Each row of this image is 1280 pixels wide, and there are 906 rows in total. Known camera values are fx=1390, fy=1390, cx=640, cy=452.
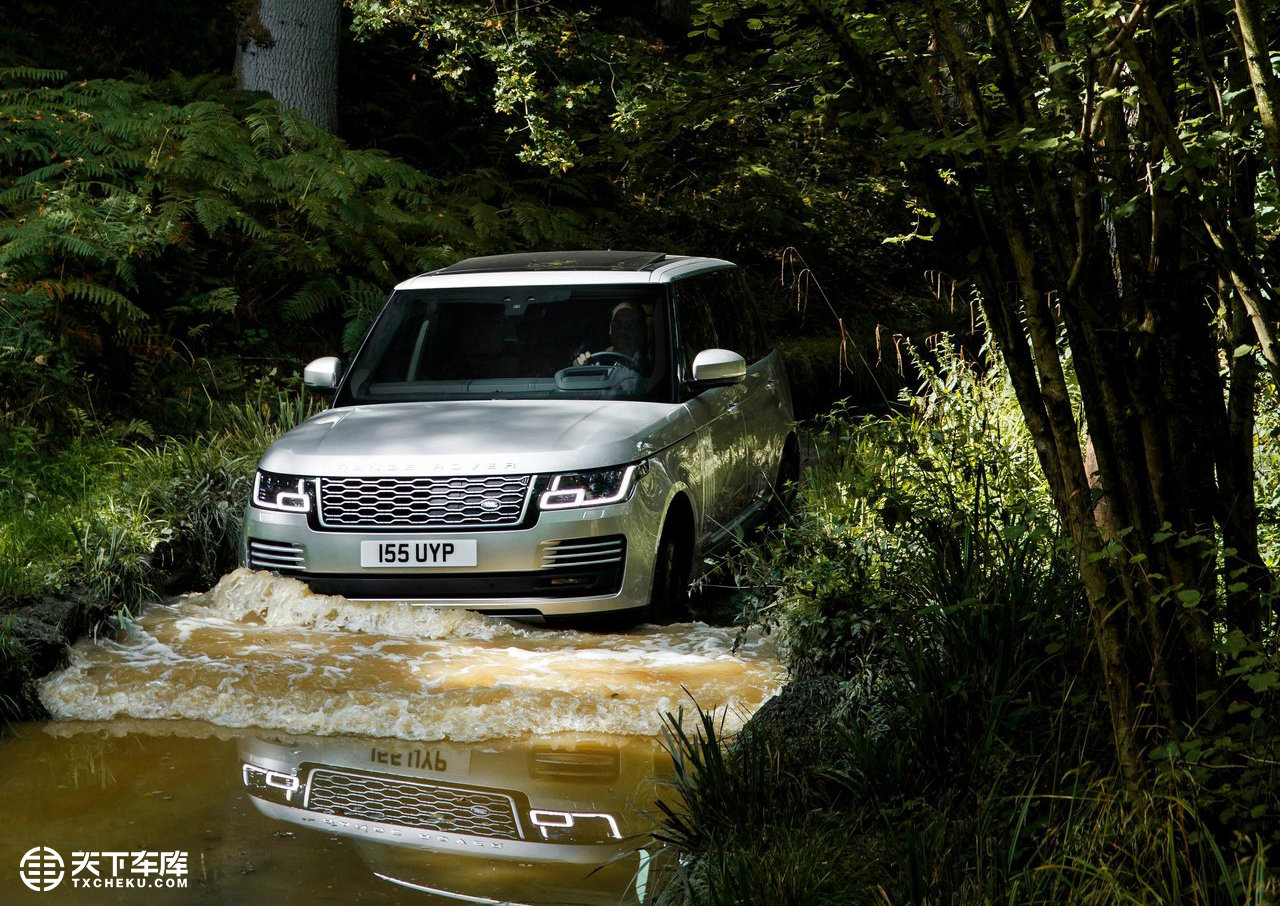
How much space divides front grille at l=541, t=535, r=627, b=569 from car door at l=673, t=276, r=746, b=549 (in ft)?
2.78

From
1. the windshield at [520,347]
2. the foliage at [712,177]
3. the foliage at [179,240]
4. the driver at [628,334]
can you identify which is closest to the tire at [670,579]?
the windshield at [520,347]

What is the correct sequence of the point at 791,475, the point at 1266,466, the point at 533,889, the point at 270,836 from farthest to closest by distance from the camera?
the point at 791,475 → the point at 1266,466 → the point at 270,836 → the point at 533,889

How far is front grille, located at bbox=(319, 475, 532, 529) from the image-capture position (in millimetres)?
6500

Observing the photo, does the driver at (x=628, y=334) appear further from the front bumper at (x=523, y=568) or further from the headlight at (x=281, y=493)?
the headlight at (x=281, y=493)

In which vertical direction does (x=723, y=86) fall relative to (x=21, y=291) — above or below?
above

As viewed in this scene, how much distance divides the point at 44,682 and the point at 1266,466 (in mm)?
5620

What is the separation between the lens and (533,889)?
3943 mm

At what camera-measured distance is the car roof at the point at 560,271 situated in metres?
7.83

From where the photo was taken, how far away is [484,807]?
4.63 metres

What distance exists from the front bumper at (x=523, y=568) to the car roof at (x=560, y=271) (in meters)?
1.67

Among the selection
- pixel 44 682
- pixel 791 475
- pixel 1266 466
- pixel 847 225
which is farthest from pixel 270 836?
pixel 847 225

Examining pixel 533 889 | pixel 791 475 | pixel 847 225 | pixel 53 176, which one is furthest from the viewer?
pixel 847 225

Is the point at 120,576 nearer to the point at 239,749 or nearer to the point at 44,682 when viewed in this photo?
the point at 44,682

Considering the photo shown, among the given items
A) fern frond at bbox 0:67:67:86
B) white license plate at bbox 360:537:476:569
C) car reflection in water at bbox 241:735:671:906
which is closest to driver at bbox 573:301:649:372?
white license plate at bbox 360:537:476:569
